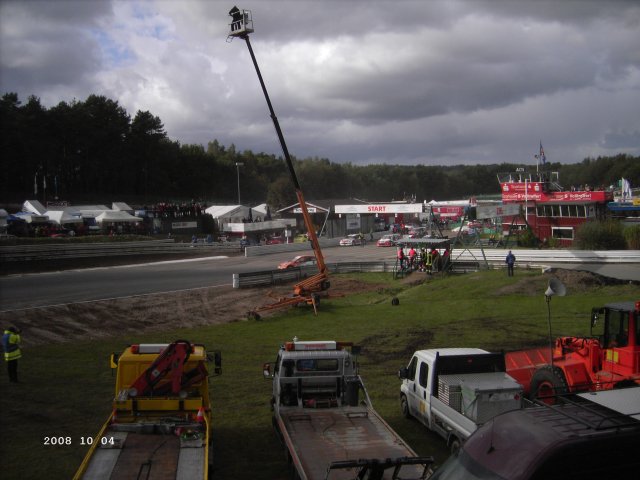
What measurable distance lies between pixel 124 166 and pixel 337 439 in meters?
86.8

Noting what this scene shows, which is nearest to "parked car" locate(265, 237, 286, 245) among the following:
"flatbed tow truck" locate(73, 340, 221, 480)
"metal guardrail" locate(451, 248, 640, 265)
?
"metal guardrail" locate(451, 248, 640, 265)

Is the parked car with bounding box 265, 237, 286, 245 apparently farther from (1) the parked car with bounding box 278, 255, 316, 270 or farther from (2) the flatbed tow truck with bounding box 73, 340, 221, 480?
(2) the flatbed tow truck with bounding box 73, 340, 221, 480

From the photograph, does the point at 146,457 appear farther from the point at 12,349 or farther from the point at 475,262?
the point at 475,262

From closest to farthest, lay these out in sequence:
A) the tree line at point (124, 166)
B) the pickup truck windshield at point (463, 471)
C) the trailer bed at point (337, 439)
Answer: the pickup truck windshield at point (463, 471), the trailer bed at point (337, 439), the tree line at point (124, 166)

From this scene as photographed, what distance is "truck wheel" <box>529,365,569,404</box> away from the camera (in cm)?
1175

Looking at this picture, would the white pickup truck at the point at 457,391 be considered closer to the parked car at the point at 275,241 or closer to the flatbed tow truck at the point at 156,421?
the flatbed tow truck at the point at 156,421

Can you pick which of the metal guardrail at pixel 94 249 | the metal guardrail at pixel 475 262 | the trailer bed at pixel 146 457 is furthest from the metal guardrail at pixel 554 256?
the trailer bed at pixel 146 457

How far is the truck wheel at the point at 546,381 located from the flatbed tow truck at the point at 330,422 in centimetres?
374

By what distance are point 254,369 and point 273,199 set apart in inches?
3773

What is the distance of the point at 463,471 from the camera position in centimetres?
523

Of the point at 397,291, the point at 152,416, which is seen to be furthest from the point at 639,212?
the point at 152,416

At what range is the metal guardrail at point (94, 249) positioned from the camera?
43156 millimetres

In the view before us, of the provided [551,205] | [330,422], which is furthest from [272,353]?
[551,205]

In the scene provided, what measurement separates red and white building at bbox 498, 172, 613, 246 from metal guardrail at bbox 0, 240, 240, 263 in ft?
94.2
